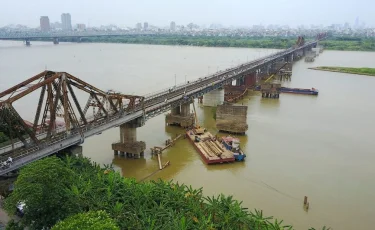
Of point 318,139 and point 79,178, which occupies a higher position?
point 79,178

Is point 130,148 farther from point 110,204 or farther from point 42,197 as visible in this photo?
point 42,197

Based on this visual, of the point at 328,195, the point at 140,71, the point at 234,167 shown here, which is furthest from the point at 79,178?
the point at 140,71

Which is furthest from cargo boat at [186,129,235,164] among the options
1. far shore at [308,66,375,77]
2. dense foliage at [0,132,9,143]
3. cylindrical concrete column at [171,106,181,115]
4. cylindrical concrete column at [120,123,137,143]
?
far shore at [308,66,375,77]

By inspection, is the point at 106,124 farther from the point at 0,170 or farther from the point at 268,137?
the point at 268,137

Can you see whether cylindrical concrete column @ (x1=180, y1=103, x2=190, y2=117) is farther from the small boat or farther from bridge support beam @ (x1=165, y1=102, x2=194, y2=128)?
the small boat

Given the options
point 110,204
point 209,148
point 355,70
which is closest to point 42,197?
point 110,204

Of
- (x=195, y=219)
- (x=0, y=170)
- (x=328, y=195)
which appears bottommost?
(x=328, y=195)
